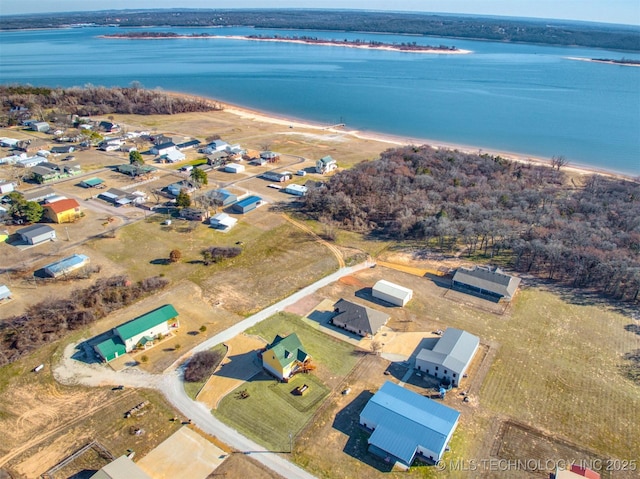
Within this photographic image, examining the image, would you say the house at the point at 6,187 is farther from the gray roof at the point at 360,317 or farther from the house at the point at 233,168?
the gray roof at the point at 360,317

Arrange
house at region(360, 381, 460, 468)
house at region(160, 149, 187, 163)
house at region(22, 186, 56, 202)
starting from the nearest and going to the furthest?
house at region(360, 381, 460, 468) → house at region(22, 186, 56, 202) → house at region(160, 149, 187, 163)

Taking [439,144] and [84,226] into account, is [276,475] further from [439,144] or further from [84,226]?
[439,144]

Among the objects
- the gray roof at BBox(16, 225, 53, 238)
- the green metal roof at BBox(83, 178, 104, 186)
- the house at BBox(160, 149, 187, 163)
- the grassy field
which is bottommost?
the grassy field

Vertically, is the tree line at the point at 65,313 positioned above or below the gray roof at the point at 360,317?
below

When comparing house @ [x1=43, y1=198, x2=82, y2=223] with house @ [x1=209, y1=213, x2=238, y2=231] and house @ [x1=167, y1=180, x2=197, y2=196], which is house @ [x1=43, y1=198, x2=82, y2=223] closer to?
house @ [x1=167, y1=180, x2=197, y2=196]

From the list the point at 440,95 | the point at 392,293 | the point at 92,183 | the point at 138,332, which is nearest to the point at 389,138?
the point at 440,95

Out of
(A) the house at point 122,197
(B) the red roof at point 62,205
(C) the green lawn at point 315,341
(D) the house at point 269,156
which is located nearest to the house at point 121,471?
(C) the green lawn at point 315,341

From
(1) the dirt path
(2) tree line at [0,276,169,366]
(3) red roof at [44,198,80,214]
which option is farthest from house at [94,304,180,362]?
(3) red roof at [44,198,80,214]
